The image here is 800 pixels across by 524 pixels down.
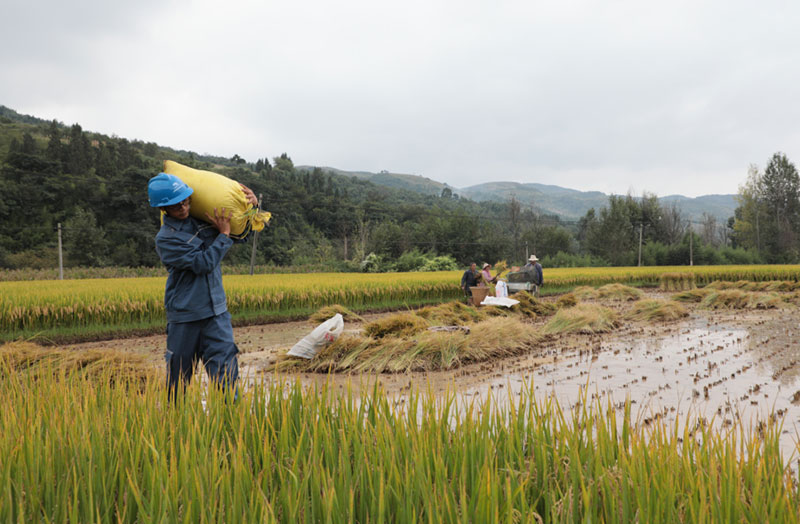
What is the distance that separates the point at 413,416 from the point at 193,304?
1710mm

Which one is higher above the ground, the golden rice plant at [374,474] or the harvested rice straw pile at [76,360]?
the golden rice plant at [374,474]

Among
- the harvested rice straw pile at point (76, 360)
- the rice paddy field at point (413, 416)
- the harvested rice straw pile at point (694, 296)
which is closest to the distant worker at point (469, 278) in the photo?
the rice paddy field at point (413, 416)

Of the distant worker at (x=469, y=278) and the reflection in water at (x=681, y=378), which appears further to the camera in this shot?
the distant worker at (x=469, y=278)

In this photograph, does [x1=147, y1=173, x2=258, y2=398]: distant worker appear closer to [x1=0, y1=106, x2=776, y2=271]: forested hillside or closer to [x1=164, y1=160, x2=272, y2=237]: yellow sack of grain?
[x1=164, y1=160, x2=272, y2=237]: yellow sack of grain

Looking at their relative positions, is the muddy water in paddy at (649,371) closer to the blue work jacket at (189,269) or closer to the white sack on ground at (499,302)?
the blue work jacket at (189,269)

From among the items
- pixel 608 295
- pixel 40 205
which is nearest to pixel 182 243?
pixel 608 295

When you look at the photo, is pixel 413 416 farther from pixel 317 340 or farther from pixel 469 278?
pixel 469 278

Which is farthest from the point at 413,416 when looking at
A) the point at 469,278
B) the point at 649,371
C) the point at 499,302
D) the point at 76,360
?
the point at 469,278

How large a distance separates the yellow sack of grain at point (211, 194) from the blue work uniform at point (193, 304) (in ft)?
0.47

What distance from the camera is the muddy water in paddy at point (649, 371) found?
12.9ft

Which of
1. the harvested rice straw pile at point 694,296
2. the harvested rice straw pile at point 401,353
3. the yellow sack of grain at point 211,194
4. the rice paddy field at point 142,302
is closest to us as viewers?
the yellow sack of grain at point 211,194

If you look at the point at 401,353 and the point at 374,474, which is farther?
the point at 401,353

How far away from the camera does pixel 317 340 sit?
18.9 ft

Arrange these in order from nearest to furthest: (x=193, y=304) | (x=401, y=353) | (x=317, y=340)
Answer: (x=193, y=304), (x=317, y=340), (x=401, y=353)
